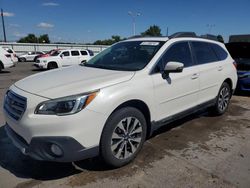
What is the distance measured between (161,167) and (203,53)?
2.54m

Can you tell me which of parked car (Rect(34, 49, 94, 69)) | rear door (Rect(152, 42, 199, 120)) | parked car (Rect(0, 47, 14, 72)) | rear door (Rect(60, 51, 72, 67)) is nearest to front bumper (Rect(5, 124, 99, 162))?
rear door (Rect(152, 42, 199, 120))

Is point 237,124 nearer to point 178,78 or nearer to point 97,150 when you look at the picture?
point 178,78

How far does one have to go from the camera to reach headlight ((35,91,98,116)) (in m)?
2.79

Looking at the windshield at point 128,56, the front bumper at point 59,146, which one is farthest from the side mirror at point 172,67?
the front bumper at point 59,146

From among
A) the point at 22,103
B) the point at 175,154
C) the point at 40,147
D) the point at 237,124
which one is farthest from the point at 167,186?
the point at 237,124

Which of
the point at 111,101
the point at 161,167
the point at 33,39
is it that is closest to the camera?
the point at 111,101

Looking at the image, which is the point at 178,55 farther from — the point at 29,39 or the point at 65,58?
the point at 29,39

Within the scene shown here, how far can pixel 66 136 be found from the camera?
2.75 metres

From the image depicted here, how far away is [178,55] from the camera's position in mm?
4227

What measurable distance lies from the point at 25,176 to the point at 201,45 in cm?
381

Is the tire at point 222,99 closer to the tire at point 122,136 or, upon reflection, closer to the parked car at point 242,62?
the parked car at point 242,62

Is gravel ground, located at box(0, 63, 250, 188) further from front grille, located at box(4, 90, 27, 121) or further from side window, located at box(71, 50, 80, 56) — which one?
side window, located at box(71, 50, 80, 56)

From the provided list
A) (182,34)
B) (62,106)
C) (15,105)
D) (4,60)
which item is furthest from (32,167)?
(4,60)

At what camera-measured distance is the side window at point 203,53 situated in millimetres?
4679
